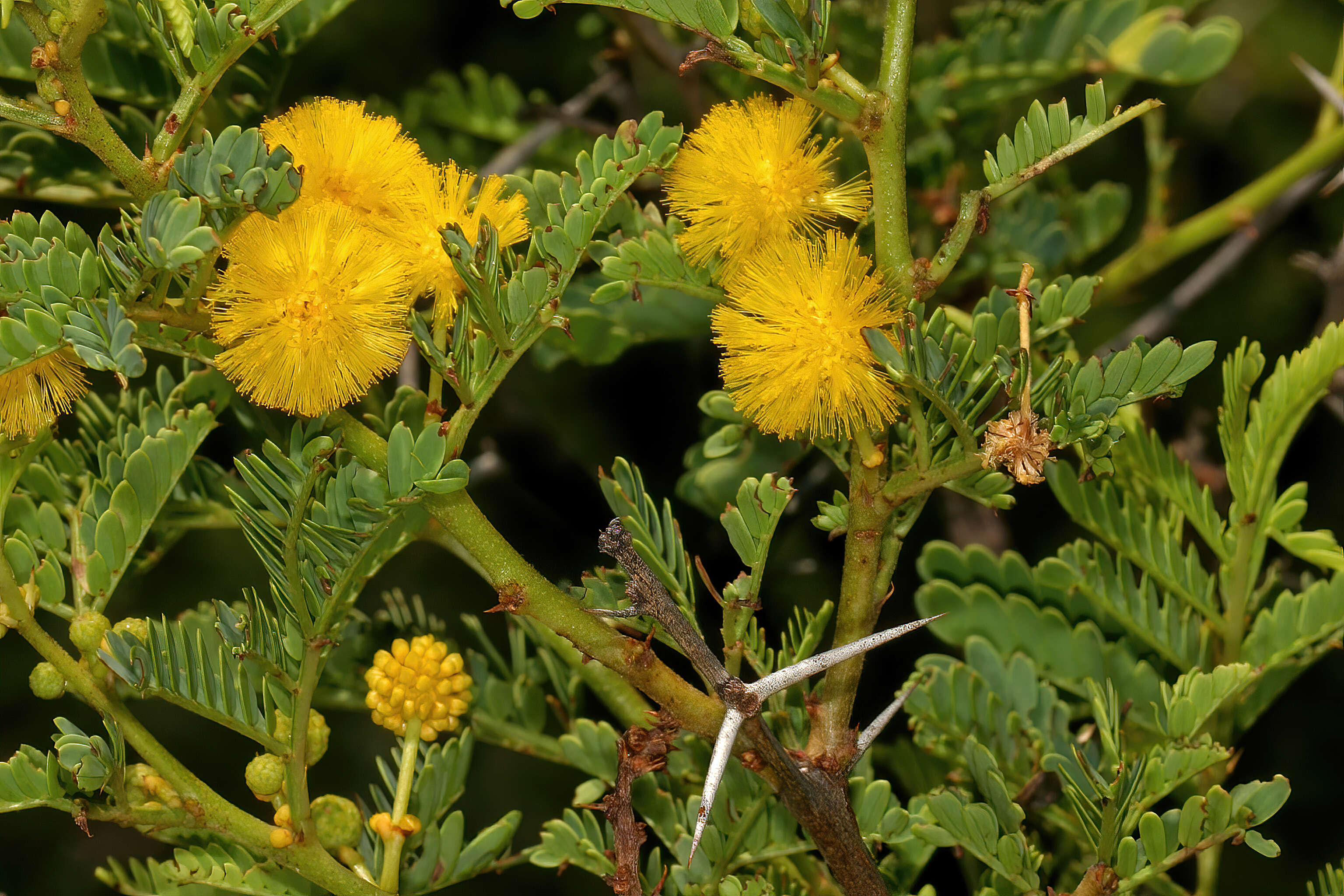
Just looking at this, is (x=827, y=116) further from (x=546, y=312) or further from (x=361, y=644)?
(x=361, y=644)

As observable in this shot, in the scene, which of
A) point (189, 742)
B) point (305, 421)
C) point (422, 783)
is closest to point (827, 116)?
point (305, 421)

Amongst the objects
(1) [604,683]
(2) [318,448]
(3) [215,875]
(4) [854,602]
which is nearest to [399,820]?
(3) [215,875]

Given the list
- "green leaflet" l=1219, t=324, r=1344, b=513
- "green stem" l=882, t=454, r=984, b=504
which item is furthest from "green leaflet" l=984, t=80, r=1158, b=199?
"green leaflet" l=1219, t=324, r=1344, b=513

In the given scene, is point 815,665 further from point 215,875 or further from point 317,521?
point 215,875

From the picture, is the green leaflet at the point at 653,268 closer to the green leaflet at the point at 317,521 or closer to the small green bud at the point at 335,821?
the green leaflet at the point at 317,521

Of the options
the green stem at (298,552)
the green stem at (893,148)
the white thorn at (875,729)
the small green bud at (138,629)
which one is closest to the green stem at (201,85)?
the green stem at (298,552)

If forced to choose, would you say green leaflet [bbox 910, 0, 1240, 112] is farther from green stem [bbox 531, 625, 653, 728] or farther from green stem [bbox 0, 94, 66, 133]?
green stem [bbox 0, 94, 66, 133]
